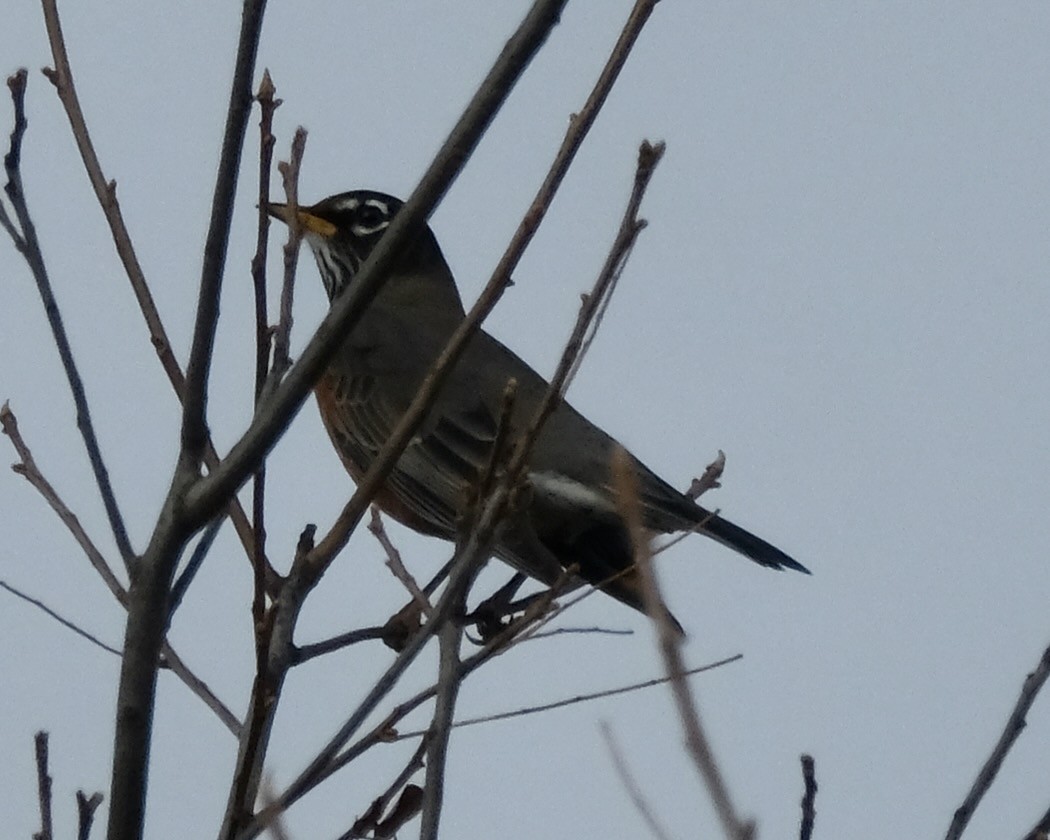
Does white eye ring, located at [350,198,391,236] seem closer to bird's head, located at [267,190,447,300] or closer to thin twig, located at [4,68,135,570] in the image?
bird's head, located at [267,190,447,300]

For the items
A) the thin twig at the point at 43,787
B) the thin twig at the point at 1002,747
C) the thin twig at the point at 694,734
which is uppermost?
the thin twig at the point at 43,787

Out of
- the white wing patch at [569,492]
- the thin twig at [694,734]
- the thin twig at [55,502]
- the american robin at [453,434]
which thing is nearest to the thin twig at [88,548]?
the thin twig at [55,502]

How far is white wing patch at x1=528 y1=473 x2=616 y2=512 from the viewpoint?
494cm

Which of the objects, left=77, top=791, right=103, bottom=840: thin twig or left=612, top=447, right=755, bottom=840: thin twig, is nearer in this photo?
left=612, top=447, right=755, bottom=840: thin twig

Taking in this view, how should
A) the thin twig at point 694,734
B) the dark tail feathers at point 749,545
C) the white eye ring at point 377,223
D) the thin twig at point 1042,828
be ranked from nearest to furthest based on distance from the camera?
the thin twig at point 694,734, the thin twig at point 1042,828, the dark tail feathers at point 749,545, the white eye ring at point 377,223

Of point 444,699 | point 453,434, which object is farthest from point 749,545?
point 444,699

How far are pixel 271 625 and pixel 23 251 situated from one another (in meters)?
0.79

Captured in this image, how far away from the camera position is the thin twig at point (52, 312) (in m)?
2.53

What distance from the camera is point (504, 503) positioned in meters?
2.28

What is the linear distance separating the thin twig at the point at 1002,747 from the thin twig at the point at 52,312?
124 cm

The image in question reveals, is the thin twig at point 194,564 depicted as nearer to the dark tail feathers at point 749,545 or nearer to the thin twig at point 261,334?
the thin twig at point 261,334

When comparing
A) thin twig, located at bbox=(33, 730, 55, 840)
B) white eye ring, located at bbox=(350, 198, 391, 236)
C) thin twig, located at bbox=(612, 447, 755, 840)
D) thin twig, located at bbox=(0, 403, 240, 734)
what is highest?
white eye ring, located at bbox=(350, 198, 391, 236)

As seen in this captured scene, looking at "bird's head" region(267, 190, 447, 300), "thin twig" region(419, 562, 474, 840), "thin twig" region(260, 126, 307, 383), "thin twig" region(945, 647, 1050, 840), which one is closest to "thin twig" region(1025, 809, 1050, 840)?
"thin twig" region(945, 647, 1050, 840)

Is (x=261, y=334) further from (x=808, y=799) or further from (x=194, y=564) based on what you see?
(x=808, y=799)
